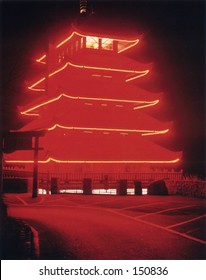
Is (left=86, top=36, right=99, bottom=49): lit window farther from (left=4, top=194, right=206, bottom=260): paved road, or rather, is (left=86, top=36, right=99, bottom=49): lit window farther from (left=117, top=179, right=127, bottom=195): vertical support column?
(left=4, top=194, right=206, bottom=260): paved road

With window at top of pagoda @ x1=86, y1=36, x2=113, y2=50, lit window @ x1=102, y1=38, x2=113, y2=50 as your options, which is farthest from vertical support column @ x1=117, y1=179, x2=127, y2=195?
lit window @ x1=102, y1=38, x2=113, y2=50

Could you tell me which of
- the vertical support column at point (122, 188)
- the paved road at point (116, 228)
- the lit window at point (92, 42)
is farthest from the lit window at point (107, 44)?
the paved road at point (116, 228)

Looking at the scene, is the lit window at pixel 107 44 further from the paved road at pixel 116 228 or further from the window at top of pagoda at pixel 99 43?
the paved road at pixel 116 228

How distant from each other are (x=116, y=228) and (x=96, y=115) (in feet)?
93.3

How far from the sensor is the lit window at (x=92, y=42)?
46.3m

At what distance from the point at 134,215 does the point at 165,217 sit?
1197mm

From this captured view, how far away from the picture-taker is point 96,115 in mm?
43188

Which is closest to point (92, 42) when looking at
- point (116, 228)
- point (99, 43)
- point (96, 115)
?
point (99, 43)

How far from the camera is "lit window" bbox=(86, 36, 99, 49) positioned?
46312mm

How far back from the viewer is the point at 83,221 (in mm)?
16656

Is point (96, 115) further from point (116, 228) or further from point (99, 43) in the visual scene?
point (116, 228)

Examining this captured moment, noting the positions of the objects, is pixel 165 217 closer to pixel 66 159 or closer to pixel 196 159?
pixel 66 159

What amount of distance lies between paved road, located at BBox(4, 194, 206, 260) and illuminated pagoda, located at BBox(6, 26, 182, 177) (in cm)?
1681

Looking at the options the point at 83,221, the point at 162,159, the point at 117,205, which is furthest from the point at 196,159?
the point at 83,221
